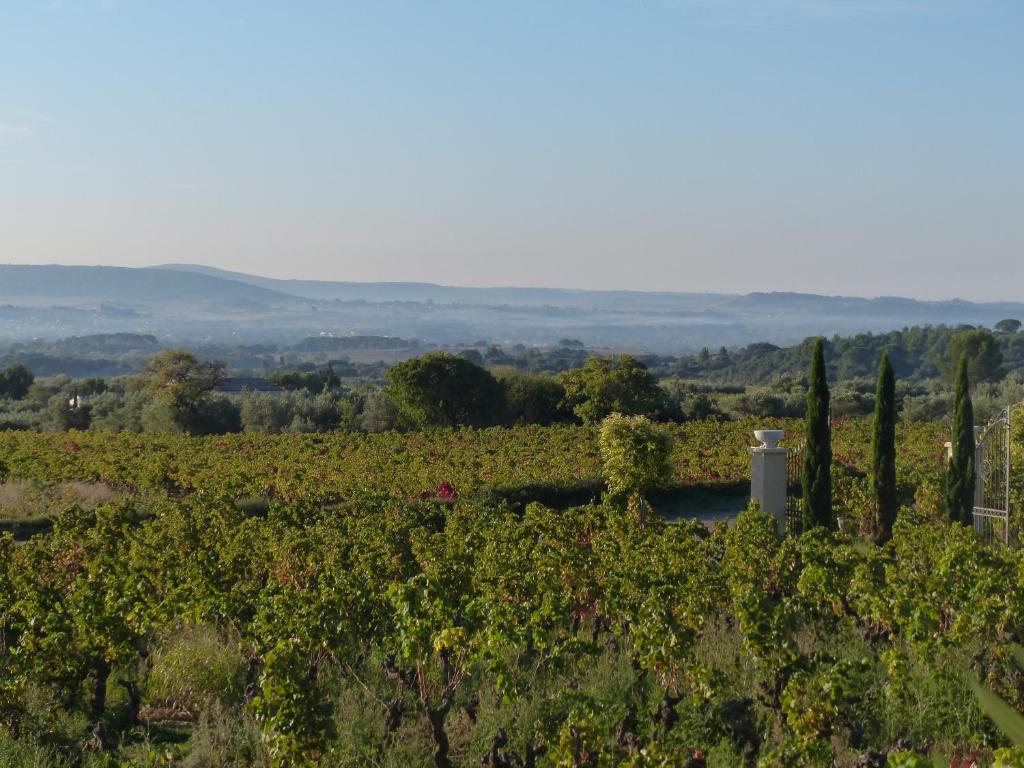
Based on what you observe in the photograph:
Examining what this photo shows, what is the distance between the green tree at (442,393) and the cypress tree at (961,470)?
1153 inches

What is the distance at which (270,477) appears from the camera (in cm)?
2880

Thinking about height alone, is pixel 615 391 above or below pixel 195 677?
above

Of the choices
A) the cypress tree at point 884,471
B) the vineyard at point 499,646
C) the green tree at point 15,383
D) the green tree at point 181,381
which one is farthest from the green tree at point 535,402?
the green tree at point 15,383

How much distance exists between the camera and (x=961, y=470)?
19.2m

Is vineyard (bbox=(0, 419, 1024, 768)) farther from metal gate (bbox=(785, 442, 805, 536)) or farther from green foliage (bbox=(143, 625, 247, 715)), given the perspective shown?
metal gate (bbox=(785, 442, 805, 536))

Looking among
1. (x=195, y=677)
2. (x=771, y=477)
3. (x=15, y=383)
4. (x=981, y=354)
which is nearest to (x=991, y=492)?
(x=771, y=477)

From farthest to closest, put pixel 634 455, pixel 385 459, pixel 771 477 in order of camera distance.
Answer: pixel 385 459 → pixel 634 455 → pixel 771 477

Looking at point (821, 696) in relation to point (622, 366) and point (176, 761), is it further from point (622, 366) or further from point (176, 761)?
point (622, 366)

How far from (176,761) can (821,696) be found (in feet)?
16.7

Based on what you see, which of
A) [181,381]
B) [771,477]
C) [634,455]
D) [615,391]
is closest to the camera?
[771,477]

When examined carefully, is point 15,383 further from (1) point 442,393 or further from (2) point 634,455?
(2) point 634,455

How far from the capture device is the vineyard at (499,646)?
29.1 feet

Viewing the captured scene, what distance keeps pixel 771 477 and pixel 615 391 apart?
83.5 ft

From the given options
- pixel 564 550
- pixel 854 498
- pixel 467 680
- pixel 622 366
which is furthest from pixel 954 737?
pixel 622 366
